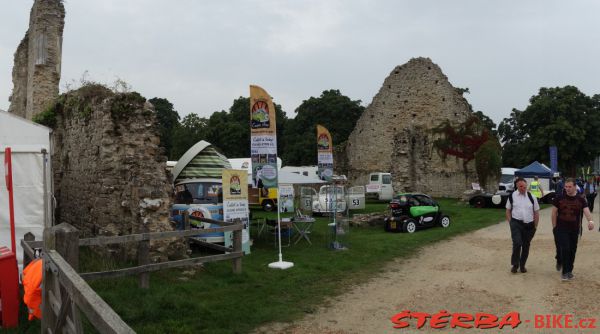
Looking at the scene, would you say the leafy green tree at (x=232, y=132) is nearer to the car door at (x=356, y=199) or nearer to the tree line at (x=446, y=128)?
the tree line at (x=446, y=128)

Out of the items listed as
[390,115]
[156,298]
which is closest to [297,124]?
[390,115]

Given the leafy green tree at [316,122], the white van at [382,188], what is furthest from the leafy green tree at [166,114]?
the white van at [382,188]

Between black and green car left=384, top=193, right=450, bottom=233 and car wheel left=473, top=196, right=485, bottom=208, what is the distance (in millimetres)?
7049

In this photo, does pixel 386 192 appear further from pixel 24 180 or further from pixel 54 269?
pixel 54 269

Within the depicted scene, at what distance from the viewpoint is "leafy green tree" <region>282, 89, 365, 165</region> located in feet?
167

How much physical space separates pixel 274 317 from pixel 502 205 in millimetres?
17374

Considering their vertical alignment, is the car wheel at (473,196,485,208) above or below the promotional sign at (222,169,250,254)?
below

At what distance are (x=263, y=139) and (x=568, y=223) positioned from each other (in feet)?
18.3

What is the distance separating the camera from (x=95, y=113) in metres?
9.53

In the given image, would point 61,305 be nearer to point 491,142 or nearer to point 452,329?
point 452,329

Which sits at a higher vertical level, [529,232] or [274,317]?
[529,232]

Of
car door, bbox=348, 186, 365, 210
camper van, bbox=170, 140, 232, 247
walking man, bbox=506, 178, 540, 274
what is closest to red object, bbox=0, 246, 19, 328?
camper van, bbox=170, 140, 232, 247

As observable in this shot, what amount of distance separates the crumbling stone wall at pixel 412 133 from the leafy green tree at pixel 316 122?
1577 cm

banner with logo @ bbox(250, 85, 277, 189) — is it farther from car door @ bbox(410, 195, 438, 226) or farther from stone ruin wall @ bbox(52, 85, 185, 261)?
car door @ bbox(410, 195, 438, 226)
